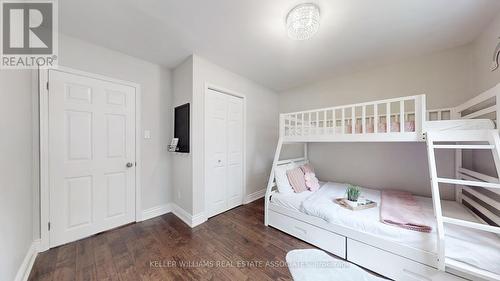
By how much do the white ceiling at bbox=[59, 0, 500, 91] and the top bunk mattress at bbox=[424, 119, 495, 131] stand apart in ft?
3.47

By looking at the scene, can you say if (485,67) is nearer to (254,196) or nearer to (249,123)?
(249,123)

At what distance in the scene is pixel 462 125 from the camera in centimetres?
149

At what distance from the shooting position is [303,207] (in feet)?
6.74

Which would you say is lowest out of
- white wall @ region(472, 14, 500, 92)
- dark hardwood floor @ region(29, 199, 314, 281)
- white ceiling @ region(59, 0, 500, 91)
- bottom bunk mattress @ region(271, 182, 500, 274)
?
dark hardwood floor @ region(29, 199, 314, 281)

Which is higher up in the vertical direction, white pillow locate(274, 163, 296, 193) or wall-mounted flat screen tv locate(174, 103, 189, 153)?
wall-mounted flat screen tv locate(174, 103, 189, 153)

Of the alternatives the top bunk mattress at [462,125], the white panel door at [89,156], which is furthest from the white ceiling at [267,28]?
the top bunk mattress at [462,125]

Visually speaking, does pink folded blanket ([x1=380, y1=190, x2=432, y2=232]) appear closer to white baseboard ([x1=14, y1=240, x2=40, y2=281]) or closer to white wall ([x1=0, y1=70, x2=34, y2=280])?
white wall ([x1=0, y1=70, x2=34, y2=280])

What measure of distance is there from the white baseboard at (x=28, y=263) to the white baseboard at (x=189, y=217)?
141 cm

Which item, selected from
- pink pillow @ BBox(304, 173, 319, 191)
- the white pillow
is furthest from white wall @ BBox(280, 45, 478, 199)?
the white pillow

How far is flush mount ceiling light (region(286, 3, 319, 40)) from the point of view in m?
1.54

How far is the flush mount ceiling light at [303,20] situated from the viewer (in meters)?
1.54

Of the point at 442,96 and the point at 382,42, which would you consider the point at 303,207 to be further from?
the point at 442,96

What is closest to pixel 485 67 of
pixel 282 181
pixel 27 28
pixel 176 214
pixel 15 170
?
pixel 282 181

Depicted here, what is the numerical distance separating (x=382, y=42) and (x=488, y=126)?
4.38ft
